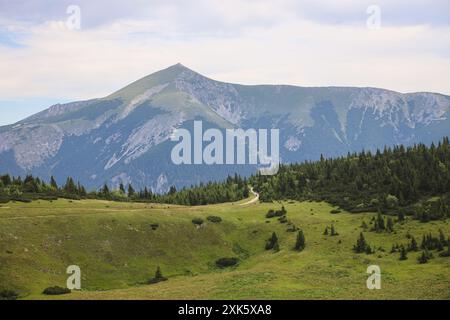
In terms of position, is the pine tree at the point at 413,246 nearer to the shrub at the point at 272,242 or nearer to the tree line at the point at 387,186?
the tree line at the point at 387,186

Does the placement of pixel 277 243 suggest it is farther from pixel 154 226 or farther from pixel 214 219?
pixel 154 226

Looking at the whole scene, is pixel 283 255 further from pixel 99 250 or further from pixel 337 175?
pixel 337 175

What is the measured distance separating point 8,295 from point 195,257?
133 ft

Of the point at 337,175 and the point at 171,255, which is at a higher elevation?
the point at 337,175

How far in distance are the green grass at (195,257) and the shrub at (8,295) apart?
1.45 meters

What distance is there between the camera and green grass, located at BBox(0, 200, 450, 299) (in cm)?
8338

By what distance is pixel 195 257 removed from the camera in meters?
112

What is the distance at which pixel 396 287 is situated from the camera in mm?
82250

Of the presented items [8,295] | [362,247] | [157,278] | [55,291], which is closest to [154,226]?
[157,278]

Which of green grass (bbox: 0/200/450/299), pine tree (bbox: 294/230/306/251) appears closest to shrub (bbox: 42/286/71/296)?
green grass (bbox: 0/200/450/299)

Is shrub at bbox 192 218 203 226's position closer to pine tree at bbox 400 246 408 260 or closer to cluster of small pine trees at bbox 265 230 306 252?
cluster of small pine trees at bbox 265 230 306 252

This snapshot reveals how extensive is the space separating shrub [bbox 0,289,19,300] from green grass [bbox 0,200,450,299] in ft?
4.74
